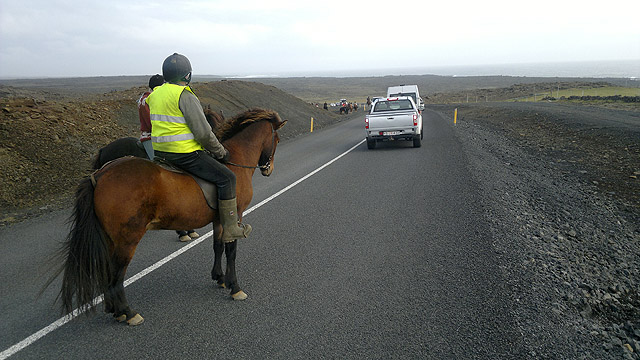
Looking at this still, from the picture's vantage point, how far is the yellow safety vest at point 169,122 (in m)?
4.03

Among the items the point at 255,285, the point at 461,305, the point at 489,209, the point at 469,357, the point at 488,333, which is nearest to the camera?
the point at 469,357

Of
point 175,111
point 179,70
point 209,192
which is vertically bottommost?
point 209,192

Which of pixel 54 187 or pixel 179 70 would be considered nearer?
pixel 179 70

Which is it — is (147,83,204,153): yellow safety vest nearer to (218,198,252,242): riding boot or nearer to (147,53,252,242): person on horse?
(147,53,252,242): person on horse

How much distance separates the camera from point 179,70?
420 centimetres

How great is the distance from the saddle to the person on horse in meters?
0.05

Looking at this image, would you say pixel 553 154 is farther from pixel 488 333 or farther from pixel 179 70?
pixel 179 70

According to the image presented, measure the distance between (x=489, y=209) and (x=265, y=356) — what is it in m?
5.50

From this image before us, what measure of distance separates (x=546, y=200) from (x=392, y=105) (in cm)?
939

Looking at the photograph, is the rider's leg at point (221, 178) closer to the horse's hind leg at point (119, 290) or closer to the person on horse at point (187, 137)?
the person on horse at point (187, 137)

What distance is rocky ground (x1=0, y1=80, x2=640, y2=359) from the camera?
4242 mm

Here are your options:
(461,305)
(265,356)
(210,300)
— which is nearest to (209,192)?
(210,300)

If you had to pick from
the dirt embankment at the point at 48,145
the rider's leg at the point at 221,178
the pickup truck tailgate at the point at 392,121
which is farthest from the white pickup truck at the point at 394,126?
the rider's leg at the point at 221,178

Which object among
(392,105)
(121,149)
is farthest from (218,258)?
(392,105)
